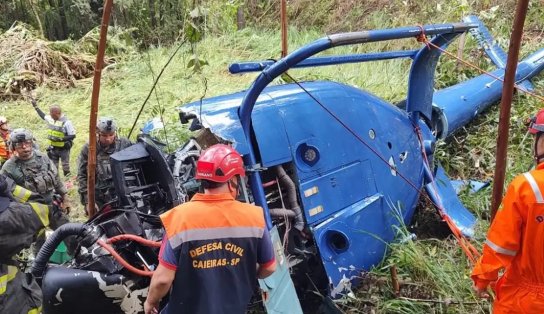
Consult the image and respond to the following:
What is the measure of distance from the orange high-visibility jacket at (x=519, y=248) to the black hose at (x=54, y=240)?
2.21 m

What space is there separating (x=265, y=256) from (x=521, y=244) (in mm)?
1191

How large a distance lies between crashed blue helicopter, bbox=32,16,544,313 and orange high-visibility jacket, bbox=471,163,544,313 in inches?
48.7

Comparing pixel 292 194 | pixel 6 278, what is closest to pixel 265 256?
pixel 292 194

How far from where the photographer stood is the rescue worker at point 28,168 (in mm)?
5004

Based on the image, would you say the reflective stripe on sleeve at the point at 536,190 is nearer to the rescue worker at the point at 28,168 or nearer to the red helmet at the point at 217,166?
the red helmet at the point at 217,166

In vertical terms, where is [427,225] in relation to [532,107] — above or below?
below

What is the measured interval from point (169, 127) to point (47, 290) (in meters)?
1.76

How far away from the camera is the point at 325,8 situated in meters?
11.7

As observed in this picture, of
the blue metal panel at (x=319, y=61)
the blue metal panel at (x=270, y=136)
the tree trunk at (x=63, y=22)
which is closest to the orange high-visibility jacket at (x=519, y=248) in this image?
the blue metal panel at (x=270, y=136)

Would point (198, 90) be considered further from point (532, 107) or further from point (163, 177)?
point (163, 177)

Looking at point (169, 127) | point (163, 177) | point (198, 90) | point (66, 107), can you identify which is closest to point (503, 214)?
point (163, 177)

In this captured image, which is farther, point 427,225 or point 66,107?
point 66,107

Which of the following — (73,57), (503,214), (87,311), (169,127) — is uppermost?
(73,57)

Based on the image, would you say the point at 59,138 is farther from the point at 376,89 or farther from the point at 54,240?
the point at 54,240
